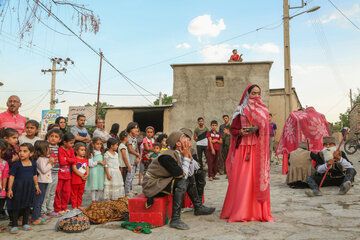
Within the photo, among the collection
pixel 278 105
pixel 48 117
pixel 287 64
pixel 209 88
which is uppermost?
pixel 287 64

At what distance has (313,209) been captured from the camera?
4.68 m

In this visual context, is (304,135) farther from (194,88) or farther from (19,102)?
(194,88)

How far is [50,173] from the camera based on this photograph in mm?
4512

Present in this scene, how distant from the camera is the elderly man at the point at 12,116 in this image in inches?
188

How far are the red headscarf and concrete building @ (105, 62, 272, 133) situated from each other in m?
11.6

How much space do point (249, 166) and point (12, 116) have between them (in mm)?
3798

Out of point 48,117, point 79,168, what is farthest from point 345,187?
point 48,117

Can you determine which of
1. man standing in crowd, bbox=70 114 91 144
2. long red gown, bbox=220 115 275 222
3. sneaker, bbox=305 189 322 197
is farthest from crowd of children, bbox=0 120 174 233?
sneaker, bbox=305 189 322 197

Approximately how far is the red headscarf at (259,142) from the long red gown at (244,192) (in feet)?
0.25

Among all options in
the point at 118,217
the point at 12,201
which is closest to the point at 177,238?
the point at 118,217

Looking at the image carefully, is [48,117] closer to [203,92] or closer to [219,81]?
[203,92]

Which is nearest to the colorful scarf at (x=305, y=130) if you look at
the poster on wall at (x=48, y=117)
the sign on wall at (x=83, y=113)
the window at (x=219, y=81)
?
the window at (x=219, y=81)

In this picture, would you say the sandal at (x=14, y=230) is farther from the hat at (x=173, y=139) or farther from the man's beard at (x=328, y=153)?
the man's beard at (x=328, y=153)

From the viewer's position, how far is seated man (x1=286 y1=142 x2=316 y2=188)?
21.5ft
